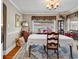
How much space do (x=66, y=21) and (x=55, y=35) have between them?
6203mm

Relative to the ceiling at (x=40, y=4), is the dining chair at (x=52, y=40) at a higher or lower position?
lower

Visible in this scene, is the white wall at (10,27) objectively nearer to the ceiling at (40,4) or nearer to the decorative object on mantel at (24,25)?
the ceiling at (40,4)

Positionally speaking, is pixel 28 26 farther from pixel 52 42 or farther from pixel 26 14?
pixel 52 42

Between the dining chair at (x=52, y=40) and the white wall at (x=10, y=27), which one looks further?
the white wall at (x=10, y=27)

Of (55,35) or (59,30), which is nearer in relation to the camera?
(55,35)

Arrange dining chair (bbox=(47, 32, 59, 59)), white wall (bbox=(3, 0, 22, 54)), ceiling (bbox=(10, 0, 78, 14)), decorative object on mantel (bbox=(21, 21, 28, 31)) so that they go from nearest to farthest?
dining chair (bbox=(47, 32, 59, 59)) → white wall (bbox=(3, 0, 22, 54)) → ceiling (bbox=(10, 0, 78, 14)) → decorative object on mantel (bbox=(21, 21, 28, 31))

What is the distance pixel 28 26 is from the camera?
11.2 meters

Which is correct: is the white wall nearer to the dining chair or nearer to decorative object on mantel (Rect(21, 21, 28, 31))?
the dining chair

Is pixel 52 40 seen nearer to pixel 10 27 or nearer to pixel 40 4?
pixel 10 27

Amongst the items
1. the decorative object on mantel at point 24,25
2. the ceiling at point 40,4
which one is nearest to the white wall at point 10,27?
the ceiling at point 40,4

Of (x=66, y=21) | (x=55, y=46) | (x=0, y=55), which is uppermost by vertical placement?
(x=66, y=21)

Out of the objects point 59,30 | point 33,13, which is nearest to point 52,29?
point 59,30

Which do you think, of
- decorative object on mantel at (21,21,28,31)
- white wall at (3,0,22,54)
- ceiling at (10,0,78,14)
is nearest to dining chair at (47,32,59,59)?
white wall at (3,0,22,54)

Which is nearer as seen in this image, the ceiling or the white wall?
the white wall
